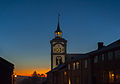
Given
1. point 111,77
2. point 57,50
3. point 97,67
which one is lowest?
point 111,77

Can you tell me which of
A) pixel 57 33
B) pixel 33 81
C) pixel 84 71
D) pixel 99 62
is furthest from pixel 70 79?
pixel 33 81

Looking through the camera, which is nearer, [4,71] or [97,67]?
[4,71]

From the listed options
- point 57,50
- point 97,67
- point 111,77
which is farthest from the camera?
point 57,50

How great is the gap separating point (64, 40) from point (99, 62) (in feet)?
216

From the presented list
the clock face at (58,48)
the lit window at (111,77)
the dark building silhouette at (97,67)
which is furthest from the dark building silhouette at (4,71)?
the clock face at (58,48)

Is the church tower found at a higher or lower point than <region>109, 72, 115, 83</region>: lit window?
higher

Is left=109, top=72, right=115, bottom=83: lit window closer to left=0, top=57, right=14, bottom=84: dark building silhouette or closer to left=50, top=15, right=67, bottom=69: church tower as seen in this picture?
left=0, top=57, right=14, bottom=84: dark building silhouette

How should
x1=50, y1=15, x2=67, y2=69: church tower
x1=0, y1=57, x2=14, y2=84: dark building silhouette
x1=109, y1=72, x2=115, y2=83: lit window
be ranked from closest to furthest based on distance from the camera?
1. x1=0, y1=57, x2=14, y2=84: dark building silhouette
2. x1=109, y1=72, x2=115, y2=83: lit window
3. x1=50, y1=15, x2=67, y2=69: church tower

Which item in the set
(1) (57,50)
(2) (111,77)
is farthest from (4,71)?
(1) (57,50)

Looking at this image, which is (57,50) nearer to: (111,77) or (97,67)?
(97,67)

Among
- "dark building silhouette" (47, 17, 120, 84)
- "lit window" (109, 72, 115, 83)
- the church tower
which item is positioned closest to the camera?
"dark building silhouette" (47, 17, 120, 84)

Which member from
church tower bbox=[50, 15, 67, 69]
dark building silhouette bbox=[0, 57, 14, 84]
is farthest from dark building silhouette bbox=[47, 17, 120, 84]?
church tower bbox=[50, 15, 67, 69]

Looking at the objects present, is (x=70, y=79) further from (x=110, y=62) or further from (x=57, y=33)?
(x=57, y=33)

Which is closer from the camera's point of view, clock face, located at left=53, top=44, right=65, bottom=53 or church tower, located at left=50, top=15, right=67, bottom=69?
church tower, located at left=50, top=15, right=67, bottom=69
